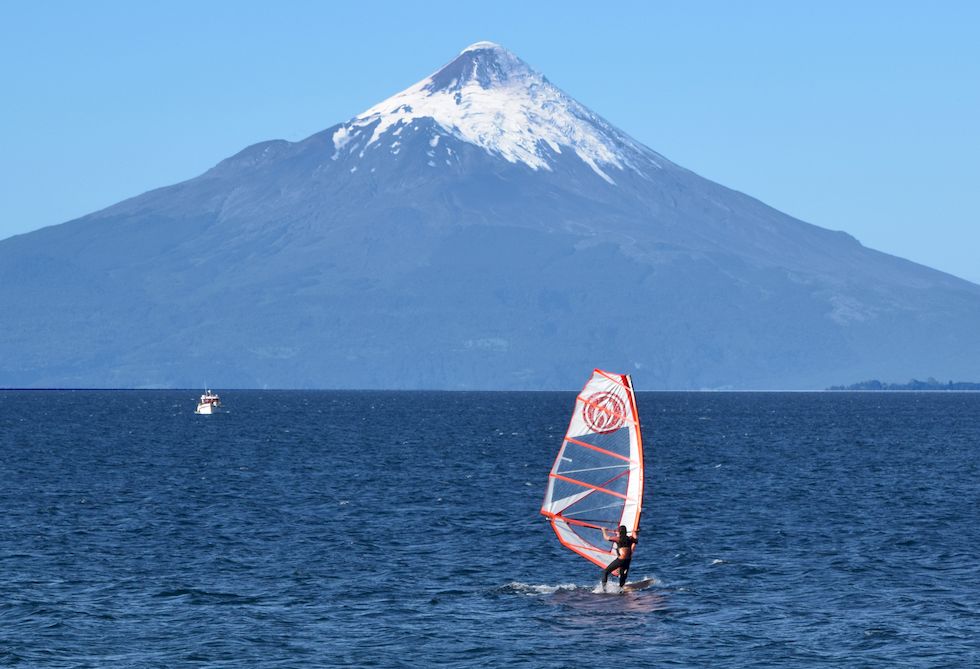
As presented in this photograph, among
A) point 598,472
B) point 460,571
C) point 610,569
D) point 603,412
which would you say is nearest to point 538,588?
point 610,569

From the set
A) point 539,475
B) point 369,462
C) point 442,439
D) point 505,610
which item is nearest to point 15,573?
point 505,610

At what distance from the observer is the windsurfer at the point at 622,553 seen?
5750 cm

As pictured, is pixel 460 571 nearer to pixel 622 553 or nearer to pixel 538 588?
pixel 538 588

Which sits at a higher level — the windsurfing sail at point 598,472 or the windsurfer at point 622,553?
the windsurfing sail at point 598,472

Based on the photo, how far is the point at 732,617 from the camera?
177 feet

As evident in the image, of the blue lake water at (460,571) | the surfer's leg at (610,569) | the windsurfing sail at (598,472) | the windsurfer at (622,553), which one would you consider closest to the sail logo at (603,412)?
the windsurfing sail at (598,472)

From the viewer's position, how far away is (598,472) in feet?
193

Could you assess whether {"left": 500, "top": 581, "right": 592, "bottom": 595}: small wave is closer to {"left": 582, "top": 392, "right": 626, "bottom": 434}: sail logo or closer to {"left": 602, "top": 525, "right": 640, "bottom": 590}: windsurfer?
{"left": 602, "top": 525, "right": 640, "bottom": 590}: windsurfer

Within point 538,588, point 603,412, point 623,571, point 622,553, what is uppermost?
point 603,412

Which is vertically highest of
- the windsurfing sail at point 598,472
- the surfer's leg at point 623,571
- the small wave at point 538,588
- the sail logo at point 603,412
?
the sail logo at point 603,412

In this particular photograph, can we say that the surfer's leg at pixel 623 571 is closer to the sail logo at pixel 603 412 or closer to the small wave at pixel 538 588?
the small wave at pixel 538 588

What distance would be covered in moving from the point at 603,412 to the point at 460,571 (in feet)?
33.5

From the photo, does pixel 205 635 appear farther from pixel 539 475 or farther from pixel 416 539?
pixel 539 475

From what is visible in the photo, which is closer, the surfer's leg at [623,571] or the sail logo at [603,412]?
the sail logo at [603,412]
